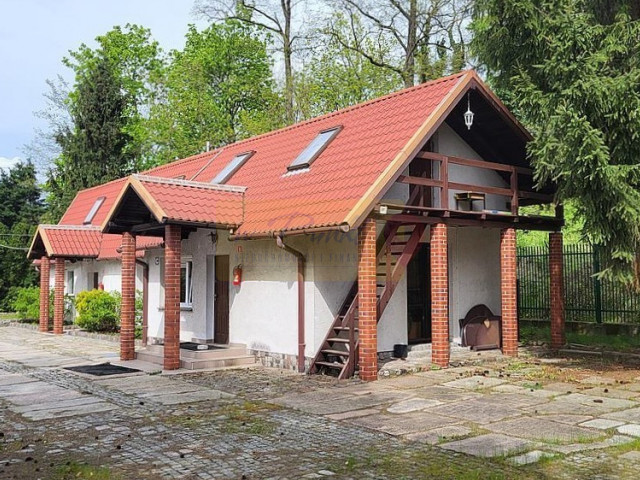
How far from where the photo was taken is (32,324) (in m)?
25.0

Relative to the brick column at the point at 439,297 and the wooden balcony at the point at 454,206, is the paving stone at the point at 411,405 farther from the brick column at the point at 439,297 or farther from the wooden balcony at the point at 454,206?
the wooden balcony at the point at 454,206

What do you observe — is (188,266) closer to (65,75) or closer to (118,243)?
(118,243)

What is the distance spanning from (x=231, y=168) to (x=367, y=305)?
7.05 metres

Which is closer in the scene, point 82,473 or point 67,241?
point 82,473

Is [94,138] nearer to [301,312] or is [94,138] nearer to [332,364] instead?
[301,312]

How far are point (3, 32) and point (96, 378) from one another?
20.5 feet

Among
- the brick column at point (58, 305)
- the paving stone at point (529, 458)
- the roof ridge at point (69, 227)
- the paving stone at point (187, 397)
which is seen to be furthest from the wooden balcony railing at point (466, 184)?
the brick column at point (58, 305)

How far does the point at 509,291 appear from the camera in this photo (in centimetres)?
1356

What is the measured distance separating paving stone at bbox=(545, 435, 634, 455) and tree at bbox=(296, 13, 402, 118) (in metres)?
24.3

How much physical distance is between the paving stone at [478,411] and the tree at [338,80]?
2254 cm

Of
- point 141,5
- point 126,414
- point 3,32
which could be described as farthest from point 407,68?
point 126,414

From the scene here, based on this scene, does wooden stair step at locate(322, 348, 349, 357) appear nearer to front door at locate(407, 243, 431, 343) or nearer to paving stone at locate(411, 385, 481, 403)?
paving stone at locate(411, 385, 481, 403)

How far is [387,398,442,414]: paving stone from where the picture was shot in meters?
8.70

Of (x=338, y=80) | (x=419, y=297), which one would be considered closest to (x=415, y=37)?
(x=338, y=80)
